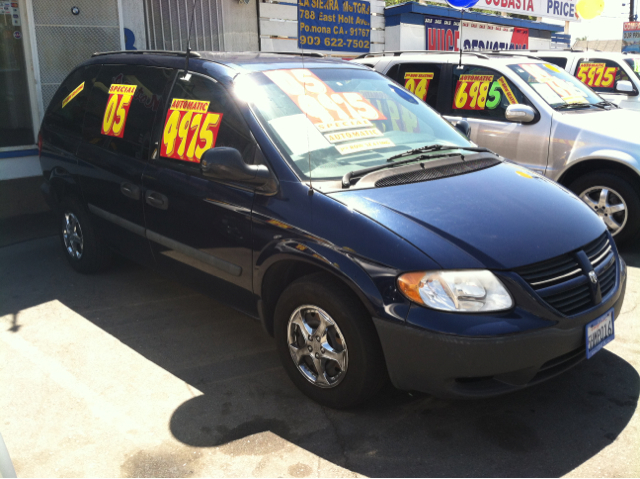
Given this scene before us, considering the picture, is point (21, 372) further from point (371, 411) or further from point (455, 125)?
point (455, 125)

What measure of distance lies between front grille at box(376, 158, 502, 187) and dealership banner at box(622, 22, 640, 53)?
25.2m

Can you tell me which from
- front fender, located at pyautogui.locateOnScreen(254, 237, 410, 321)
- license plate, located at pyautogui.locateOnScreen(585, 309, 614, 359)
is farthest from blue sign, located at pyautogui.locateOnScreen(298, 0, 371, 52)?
license plate, located at pyautogui.locateOnScreen(585, 309, 614, 359)

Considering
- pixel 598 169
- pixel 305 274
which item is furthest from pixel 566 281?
pixel 598 169

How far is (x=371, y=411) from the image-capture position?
324 centimetres

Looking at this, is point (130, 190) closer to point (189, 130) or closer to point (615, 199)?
point (189, 130)

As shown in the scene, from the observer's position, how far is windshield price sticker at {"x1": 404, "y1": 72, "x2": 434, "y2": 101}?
709 centimetres

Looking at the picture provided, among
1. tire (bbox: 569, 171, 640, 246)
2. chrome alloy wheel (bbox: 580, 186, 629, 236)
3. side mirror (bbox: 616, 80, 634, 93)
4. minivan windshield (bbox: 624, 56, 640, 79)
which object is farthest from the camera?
minivan windshield (bbox: 624, 56, 640, 79)

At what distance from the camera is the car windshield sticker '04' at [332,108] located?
360 cm

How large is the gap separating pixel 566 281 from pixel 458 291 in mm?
571

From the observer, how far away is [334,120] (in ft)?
12.0

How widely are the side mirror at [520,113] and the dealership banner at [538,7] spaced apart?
35.1 ft

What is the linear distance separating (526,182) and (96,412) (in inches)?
Result: 106

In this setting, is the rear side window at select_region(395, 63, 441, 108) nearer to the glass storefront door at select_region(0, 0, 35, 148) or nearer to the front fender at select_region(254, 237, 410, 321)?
the front fender at select_region(254, 237, 410, 321)

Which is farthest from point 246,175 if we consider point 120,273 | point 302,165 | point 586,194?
point 586,194
